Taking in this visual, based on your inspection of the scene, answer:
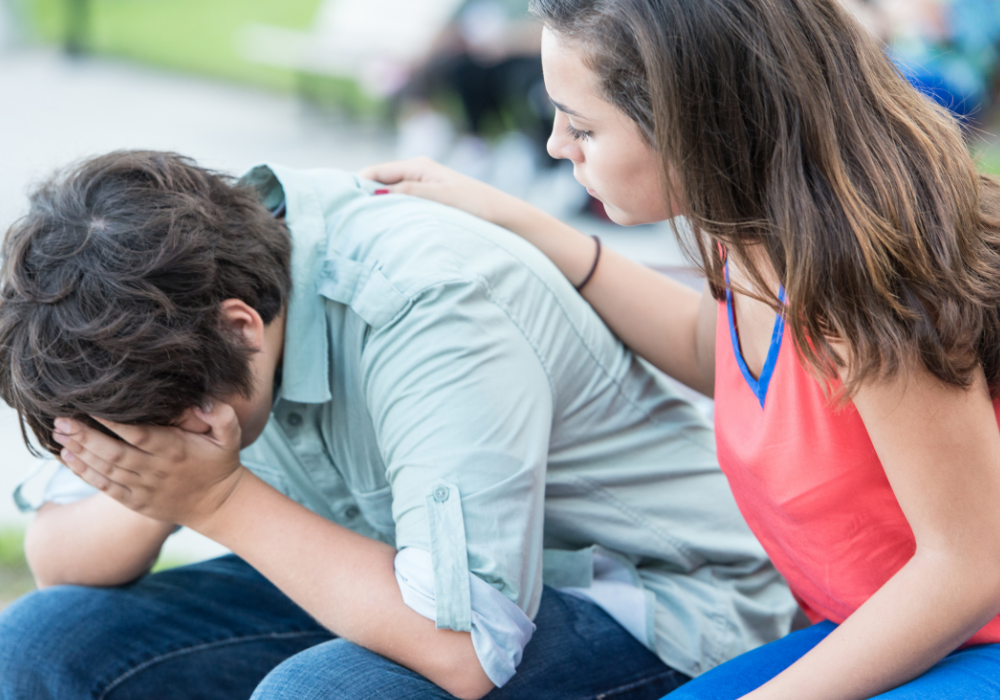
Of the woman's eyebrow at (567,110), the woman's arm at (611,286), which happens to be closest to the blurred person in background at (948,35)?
the woman's arm at (611,286)

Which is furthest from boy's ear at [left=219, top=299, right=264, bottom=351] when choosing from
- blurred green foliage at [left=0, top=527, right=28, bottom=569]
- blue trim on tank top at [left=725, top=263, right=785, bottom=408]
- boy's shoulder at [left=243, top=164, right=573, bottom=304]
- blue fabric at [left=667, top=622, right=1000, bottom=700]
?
blurred green foliage at [left=0, top=527, right=28, bottom=569]

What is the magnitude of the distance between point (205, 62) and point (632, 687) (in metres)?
10.5

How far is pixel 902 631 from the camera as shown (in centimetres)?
110

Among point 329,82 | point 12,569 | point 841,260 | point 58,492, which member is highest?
point 841,260

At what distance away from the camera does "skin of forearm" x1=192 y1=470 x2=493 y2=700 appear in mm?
1233

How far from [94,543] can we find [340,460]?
0.43 m

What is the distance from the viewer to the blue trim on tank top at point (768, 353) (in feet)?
3.79

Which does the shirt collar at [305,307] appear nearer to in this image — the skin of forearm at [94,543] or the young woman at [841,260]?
the skin of forearm at [94,543]

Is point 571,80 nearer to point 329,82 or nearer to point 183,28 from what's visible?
point 329,82

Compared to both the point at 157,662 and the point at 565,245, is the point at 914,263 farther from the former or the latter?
the point at 157,662

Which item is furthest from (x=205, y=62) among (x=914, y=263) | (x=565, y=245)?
(x=914, y=263)

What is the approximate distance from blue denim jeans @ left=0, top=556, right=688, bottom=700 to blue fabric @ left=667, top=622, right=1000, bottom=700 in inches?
6.9

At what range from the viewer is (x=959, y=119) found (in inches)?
50.3

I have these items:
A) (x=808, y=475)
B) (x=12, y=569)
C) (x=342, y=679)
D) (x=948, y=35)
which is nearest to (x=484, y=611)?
(x=342, y=679)
